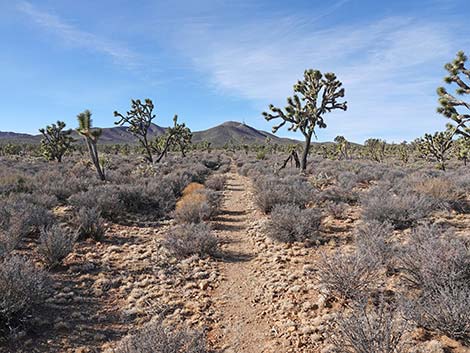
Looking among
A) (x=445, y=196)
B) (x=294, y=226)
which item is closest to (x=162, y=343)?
(x=294, y=226)

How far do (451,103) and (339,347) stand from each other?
9.29 m

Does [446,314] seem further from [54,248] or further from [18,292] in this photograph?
[54,248]

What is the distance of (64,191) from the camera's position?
1212cm

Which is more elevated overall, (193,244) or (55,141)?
(55,141)

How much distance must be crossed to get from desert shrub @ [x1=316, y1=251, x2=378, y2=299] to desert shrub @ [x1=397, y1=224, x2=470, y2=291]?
20.0 inches

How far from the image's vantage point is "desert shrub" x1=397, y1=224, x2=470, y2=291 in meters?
3.95

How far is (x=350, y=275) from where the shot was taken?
427 centimetres

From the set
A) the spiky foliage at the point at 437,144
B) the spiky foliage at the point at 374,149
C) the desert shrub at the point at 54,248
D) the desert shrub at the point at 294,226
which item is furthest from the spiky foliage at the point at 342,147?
the desert shrub at the point at 54,248

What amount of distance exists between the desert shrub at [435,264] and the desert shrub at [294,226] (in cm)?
252

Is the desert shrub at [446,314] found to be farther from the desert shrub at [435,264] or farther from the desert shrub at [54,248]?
the desert shrub at [54,248]

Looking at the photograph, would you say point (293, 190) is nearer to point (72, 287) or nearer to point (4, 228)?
point (72, 287)

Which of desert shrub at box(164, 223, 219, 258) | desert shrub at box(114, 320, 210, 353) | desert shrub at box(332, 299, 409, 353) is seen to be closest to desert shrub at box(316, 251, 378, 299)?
desert shrub at box(332, 299, 409, 353)

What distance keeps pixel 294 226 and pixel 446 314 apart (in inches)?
155

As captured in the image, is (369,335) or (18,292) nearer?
(369,335)
